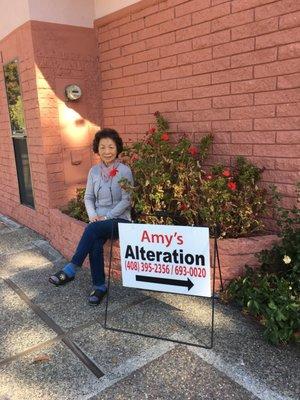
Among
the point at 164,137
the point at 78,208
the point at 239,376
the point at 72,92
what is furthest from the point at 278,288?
the point at 72,92

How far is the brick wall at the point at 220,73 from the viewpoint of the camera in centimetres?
301

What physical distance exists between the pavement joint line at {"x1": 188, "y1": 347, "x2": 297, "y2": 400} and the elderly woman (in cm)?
111

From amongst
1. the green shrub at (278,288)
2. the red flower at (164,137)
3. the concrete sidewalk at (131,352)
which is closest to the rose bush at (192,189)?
the red flower at (164,137)

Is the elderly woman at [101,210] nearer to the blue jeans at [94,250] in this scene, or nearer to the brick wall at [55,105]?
the blue jeans at [94,250]

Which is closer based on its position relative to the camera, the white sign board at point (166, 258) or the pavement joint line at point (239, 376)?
the pavement joint line at point (239, 376)

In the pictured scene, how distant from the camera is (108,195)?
3.53 metres

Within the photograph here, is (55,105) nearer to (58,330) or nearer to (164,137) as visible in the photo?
(164,137)

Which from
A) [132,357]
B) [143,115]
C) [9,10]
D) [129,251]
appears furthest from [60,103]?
[132,357]

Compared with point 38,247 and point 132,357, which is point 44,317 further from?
point 38,247

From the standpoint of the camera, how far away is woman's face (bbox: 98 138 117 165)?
3516 mm

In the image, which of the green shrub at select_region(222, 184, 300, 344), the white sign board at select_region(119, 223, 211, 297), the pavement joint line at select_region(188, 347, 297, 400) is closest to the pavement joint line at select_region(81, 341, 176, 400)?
the pavement joint line at select_region(188, 347, 297, 400)

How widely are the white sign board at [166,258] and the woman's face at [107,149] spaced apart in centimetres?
Result: 94

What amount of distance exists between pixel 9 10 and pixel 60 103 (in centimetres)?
130

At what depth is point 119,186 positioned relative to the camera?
11.5ft
